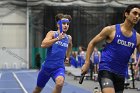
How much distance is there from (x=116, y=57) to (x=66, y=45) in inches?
113

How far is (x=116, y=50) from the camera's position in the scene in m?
7.19

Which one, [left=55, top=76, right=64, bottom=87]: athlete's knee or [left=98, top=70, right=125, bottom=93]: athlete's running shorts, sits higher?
[left=98, top=70, right=125, bottom=93]: athlete's running shorts

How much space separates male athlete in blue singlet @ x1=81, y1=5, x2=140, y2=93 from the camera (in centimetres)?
710

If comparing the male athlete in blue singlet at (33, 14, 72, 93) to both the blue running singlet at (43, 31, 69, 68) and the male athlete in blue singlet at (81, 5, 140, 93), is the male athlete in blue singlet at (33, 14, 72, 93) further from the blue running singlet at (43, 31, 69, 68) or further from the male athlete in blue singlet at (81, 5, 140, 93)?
the male athlete in blue singlet at (81, 5, 140, 93)

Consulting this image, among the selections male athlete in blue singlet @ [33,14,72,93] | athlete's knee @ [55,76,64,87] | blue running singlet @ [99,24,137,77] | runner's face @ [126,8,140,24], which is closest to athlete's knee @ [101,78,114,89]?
blue running singlet @ [99,24,137,77]

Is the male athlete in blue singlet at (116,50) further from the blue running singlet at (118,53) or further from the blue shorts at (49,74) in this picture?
the blue shorts at (49,74)

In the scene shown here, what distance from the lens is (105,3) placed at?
44156 mm

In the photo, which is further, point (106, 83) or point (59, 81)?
point (59, 81)

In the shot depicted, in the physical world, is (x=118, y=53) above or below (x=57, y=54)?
above

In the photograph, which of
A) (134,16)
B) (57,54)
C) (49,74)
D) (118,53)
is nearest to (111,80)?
(118,53)

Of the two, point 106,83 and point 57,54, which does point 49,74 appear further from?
point 106,83

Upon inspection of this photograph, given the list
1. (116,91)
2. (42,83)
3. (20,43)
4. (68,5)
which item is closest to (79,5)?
(68,5)

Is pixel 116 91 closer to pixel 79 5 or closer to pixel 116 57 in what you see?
pixel 116 57

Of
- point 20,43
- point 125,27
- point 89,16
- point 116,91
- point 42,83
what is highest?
point 125,27
